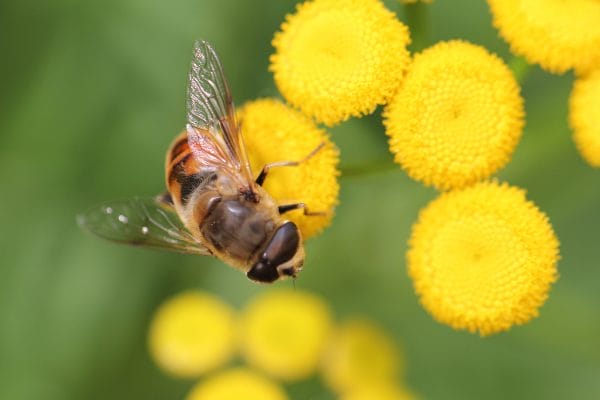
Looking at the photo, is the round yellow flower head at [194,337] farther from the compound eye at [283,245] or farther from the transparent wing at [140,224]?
the compound eye at [283,245]

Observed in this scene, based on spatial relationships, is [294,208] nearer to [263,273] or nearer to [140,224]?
[263,273]

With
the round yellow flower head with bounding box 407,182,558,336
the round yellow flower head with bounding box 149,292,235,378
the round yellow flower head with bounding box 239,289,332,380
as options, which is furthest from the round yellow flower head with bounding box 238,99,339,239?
the round yellow flower head with bounding box 149,292,235,378

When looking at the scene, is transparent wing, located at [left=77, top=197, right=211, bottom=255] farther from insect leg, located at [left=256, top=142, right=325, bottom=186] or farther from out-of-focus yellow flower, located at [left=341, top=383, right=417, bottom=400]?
out-of-focus yellow flower, located at [left=341, top=383, right=417, bottom=400]

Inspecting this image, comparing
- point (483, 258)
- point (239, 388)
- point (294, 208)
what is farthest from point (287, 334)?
point (483, 258)

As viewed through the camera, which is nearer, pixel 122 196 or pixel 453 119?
pixel 453 119

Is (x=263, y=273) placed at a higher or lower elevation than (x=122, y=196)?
higher

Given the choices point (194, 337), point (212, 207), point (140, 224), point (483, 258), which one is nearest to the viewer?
point (483, 258)

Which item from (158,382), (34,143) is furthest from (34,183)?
(158,382)
